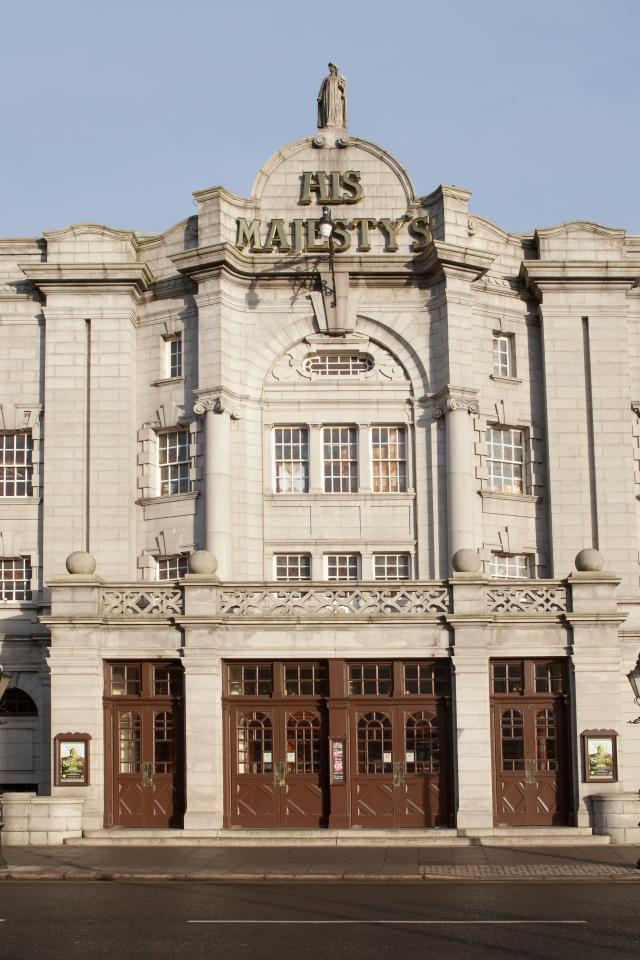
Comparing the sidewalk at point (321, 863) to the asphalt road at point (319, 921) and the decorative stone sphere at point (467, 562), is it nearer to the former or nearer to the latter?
the asphalt road at point (319, 921)

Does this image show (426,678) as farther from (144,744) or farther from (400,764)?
(144,744)

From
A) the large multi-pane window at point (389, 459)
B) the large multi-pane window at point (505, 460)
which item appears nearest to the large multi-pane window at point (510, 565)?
the large multi-pane window at point (505, 460)

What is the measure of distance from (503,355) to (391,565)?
734cm

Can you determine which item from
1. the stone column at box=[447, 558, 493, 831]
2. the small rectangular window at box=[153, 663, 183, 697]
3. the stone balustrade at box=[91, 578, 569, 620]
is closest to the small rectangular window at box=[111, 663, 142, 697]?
the small rectangular window at box=[153, 663, 183, 697]

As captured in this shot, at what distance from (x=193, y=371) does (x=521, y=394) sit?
967 centimetres

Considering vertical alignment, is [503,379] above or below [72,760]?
above

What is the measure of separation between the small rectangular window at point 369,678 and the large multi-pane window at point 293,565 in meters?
6.22

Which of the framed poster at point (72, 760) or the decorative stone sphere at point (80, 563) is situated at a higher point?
the decorative stone sphere at point (80, 563)

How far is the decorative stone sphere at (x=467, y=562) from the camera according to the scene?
3014cm

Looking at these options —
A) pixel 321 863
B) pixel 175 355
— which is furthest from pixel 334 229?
pixel 321 863

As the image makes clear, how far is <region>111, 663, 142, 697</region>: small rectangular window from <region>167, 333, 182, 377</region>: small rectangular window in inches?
396

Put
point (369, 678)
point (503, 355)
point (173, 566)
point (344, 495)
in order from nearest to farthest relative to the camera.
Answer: point (369, 678) < point (344, 495) < point (173, 566) < point (503, 355)

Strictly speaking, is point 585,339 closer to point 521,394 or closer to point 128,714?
point 521,394

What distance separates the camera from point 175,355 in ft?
123
